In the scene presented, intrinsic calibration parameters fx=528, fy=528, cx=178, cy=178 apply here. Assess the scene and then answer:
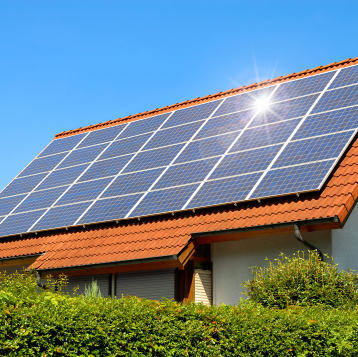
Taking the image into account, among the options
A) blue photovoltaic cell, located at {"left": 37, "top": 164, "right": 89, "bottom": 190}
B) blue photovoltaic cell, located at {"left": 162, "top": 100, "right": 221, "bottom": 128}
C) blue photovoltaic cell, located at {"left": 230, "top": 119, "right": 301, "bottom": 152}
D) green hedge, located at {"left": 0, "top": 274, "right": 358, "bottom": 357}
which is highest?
blue photovoltaic cell, located at {"left": 162, "top": 100, "right": 221, "bottom": 128}

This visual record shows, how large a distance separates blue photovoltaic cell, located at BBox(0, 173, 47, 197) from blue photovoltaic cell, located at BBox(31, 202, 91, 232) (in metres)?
2.85

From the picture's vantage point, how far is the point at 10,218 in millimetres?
17281

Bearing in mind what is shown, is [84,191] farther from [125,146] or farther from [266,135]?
[266,135]

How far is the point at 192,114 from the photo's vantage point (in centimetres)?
1828

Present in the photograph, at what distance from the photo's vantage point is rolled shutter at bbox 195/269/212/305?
13.0 metres

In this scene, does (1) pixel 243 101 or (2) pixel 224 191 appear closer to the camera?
(2) pixel 224 191

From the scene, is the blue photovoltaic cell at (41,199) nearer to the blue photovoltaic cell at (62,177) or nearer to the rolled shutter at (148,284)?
the blue photovoltaic cell at (62,177)

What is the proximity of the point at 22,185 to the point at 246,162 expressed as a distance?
951cm

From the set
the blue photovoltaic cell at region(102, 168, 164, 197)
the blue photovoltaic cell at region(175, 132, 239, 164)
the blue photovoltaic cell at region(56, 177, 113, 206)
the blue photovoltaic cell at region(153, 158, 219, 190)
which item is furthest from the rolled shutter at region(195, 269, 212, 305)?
the blue photovoltaic cell at region(56, 177, 113, 206)

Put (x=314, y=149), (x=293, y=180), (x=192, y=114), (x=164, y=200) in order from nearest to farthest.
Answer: (x=293, y=180) < (x=314, y=149) < (x=164, y=200) < (x=192, y=114)

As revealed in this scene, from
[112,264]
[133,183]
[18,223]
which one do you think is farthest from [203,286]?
[18,223]

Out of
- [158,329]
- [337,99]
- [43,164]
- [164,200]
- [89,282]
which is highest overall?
[43,164]

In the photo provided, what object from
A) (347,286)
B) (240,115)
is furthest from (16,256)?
(347,286)

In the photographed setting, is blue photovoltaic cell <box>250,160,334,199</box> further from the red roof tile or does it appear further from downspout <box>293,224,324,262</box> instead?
downspout <box>293,224,324,262</box>
